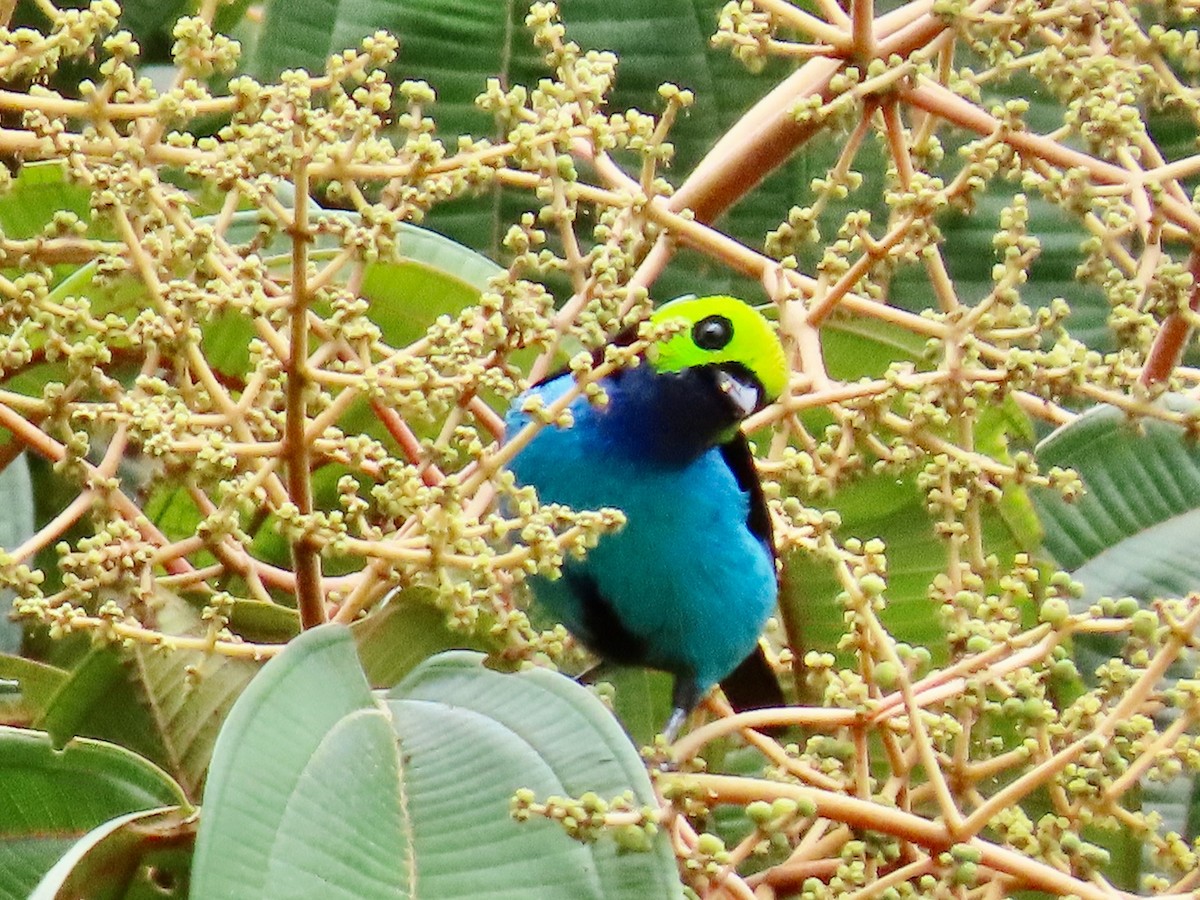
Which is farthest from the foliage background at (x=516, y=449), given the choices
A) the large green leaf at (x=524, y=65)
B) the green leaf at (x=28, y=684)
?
the large green leaf at (x=524, y=65)

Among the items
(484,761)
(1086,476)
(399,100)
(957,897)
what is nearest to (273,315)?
(484,761)

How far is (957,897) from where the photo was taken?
927 mm

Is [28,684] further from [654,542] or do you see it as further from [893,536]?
[893,536]

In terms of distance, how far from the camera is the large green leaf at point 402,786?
77 cm

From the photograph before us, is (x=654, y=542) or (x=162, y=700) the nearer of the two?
(x=162, y=700)

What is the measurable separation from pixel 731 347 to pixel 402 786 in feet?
1.92

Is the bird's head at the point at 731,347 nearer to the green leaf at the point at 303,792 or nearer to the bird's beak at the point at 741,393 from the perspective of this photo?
the bird's beak at the point at 741,393

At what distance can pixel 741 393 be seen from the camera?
4.45 ft

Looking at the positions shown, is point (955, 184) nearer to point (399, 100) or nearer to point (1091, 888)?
point (1091, 888)

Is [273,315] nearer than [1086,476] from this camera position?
Yes

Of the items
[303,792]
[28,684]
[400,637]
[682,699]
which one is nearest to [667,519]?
[682,699]

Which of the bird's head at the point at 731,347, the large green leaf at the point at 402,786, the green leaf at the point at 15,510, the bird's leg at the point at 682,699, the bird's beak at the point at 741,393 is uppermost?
the bird's head at the point at 731,347

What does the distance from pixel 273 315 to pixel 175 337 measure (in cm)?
6

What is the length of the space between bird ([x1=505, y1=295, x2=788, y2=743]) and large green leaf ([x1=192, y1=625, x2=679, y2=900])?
1.63 ft
